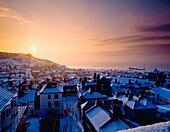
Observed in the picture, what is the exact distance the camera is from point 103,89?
161 ft

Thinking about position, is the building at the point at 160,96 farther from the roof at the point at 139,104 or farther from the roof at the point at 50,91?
the roof at the point at 50,91

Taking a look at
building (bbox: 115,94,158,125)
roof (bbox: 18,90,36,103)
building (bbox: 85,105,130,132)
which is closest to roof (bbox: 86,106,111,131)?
building (bbox: 85,105,130,132)

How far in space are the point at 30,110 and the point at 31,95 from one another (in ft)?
10.8

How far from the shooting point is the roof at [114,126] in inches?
697

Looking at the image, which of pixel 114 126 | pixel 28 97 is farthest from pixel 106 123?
pixel 28 97

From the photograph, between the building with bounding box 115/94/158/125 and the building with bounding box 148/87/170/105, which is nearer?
the building with bounding box 115/94/158/125

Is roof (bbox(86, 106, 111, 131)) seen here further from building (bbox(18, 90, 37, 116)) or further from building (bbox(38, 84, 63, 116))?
building (bbox(18, 90, 37, 116))

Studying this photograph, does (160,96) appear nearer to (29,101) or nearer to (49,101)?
(49,101)

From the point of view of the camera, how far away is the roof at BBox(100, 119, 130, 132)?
697 inches

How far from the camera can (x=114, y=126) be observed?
59.9 feet

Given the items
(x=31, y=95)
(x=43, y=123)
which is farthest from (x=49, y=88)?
(x=43, y=123)

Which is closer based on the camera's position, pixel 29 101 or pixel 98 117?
pixel 98 117

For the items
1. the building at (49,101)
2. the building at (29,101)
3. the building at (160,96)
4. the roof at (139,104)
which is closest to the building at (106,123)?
the roof at (139,104)

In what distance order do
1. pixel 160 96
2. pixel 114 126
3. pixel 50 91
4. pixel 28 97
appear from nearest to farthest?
pixel 114 126 → pixel 28 97 → pixel 50 91 → pixel 160 96
